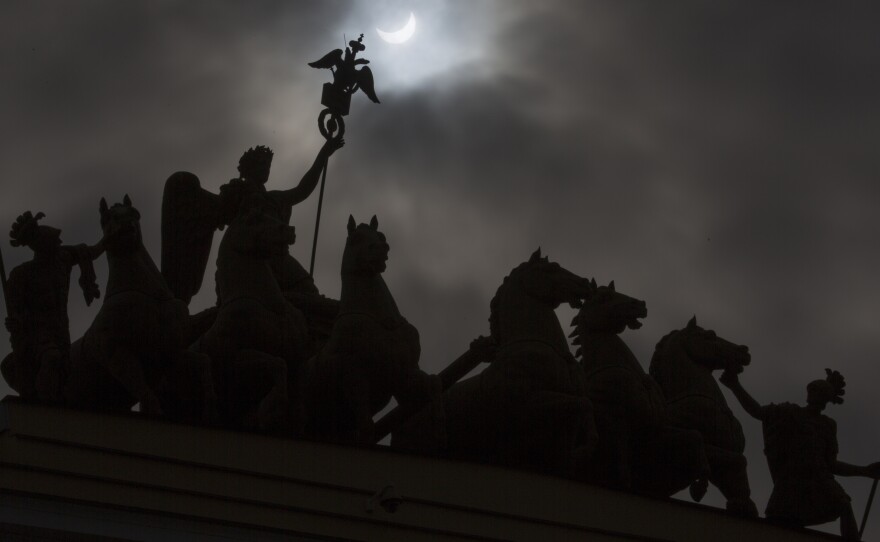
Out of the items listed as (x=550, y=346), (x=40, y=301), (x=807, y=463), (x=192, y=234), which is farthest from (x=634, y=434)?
(x=40, y=301)

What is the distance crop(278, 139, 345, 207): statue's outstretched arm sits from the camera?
2503cm

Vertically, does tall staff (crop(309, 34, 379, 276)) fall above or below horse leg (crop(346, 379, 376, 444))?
above

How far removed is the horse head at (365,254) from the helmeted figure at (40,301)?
2.15 meters

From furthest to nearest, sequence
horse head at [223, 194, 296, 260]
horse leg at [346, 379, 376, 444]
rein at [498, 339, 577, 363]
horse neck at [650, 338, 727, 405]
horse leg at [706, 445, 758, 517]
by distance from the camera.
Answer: horse neck at [650, 338, 727, 405] < horse leg at [706, 445, 758, 517] < rein at [498, 339, 577, 363] < horse head at [223, 194, 296, 260] < horse leg at [346, 379, 376, 444]

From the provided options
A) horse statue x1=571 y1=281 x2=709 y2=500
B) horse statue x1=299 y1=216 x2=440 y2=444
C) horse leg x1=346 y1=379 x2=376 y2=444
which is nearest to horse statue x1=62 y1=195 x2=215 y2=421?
horse statue x1=299 y1=216 x2=440 y2=444

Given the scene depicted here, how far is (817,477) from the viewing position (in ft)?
77.7

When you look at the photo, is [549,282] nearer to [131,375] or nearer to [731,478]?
[731,478]

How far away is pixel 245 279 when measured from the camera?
21.7m

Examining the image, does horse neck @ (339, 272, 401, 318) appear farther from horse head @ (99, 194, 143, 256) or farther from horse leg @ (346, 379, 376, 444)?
horse head @ (99, 194, 143, 256)

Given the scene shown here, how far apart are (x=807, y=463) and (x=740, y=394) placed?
41.3 inches

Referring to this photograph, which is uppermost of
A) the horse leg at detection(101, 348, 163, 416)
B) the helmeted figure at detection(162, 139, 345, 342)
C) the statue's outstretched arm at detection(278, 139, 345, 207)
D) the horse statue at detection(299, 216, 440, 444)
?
the statue's outstretched arm at detection(278, 139, 345, 207)

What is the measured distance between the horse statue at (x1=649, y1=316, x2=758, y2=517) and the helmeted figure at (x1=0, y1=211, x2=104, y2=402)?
18.2 feet

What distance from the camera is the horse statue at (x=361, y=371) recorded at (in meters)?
21.4

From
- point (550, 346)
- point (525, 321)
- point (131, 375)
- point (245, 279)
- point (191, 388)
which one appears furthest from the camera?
point (525, 321)
